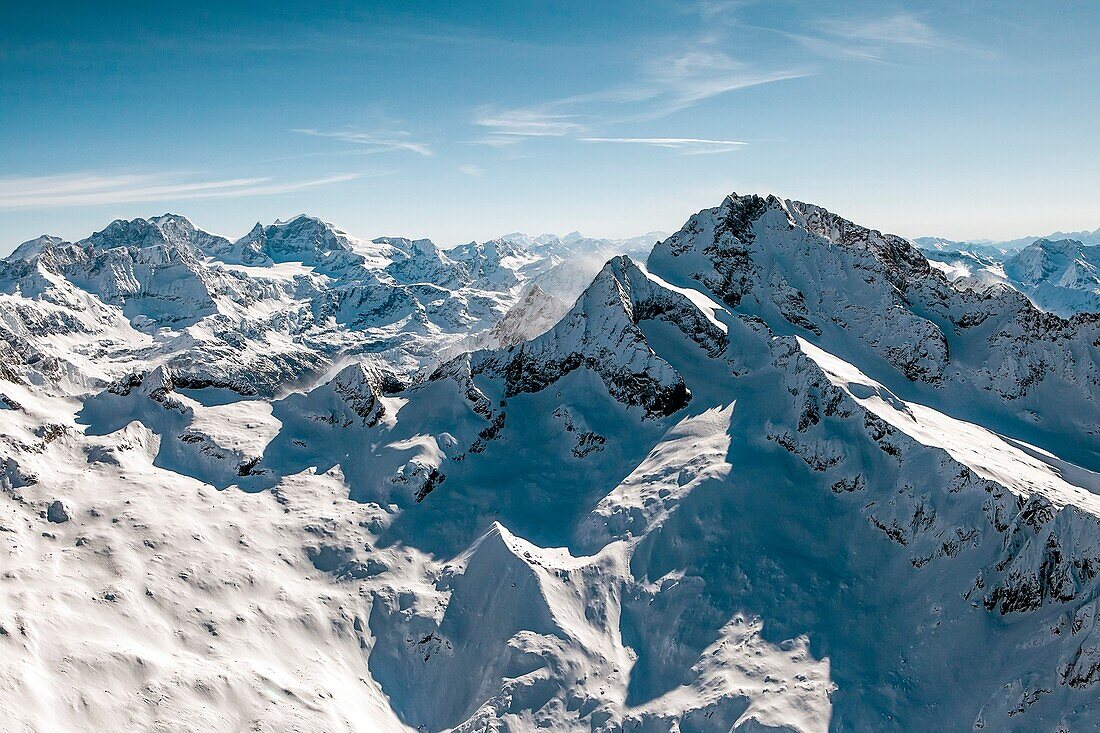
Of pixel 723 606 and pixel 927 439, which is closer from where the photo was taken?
pixel 723 606

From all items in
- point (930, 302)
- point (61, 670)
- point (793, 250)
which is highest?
point (793, 250)

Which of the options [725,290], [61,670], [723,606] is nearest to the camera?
[61,670]

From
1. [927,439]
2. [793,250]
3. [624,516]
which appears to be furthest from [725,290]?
[624,516]

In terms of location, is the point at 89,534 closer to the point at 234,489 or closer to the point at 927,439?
the point at 234,489

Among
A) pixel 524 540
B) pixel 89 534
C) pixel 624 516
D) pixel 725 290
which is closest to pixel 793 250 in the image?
→ pixel 725 290

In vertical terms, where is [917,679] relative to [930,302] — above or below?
below

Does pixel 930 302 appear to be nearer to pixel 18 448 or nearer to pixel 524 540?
pixel 524 540

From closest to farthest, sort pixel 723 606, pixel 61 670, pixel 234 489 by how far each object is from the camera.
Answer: pixel 61 670 < pixel 723 606 < pixel 234 489
